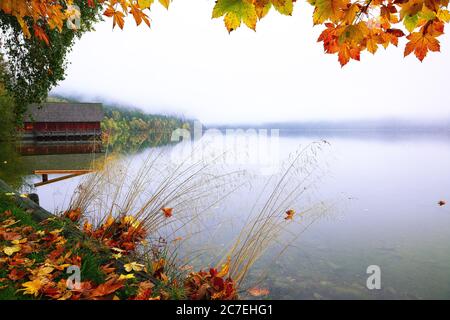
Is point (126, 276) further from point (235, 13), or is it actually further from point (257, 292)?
point (235, 13)

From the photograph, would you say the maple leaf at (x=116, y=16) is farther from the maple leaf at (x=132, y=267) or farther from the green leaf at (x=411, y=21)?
the green leaf at (x=411, y=21)

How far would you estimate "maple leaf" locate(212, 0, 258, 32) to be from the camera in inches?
→ 57.1

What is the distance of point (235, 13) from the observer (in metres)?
1.50

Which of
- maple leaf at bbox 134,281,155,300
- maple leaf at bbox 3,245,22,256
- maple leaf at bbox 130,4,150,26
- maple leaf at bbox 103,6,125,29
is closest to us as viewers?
maple leaf at bbox 134,281,155,300

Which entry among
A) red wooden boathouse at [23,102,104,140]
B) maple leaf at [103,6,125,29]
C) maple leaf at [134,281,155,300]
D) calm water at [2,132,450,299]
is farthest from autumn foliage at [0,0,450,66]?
red wooden boathouse at [23,102,104,140]

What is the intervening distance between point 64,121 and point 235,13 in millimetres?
46285

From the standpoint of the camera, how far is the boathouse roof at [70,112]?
1654 inches

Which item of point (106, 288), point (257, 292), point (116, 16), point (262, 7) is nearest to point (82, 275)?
point (106, 288)

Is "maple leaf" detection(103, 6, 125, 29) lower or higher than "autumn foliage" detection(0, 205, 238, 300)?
higher

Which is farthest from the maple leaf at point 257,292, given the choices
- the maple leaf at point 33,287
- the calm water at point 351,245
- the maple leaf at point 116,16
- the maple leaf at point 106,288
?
the maple leaf at point 116,16

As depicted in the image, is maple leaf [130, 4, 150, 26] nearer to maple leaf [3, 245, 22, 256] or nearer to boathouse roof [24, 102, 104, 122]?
maple leaf [3, 245, 22, 256]

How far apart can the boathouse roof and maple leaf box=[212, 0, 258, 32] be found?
151 feet
